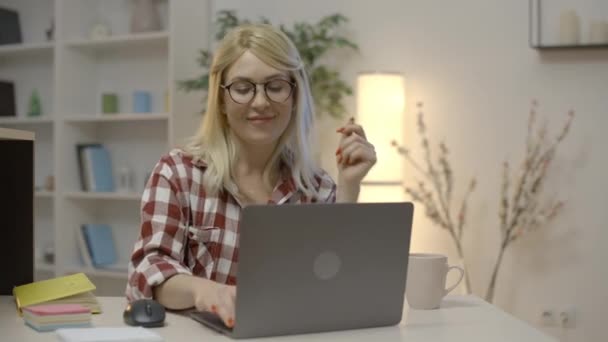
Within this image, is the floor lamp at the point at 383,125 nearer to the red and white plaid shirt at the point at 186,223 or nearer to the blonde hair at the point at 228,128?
the blonde hair at the point at 228,128

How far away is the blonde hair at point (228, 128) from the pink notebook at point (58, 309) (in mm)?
461

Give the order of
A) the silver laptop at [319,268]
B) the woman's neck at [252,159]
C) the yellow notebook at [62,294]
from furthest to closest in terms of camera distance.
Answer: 1. the woman's neck at [252,159]
2. the yellow notebook at [62,294]
3. the silver laptop at [319,268]

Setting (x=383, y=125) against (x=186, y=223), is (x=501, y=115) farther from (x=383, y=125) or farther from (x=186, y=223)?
(x=186, y=223)

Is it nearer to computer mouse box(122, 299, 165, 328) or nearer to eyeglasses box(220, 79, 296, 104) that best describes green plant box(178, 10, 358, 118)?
eyeglasses box(220, 79, 296, 104)

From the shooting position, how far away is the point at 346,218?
4.20 feet

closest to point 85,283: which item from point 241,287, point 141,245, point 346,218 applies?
point 141,245

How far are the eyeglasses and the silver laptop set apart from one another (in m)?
0.55

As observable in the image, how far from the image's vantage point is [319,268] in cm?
127

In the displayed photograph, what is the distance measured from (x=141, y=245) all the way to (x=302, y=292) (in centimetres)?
48

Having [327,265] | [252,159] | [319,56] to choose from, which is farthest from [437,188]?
[327,265]

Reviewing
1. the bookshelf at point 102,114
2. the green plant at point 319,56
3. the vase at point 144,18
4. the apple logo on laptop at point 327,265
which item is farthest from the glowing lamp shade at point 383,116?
the apple logo on laptop at point 327,265

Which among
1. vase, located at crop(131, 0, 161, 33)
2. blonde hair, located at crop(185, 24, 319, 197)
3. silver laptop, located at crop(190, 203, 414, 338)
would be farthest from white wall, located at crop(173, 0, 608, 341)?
silver laptop, located at crop(190, 203, 414, 338)

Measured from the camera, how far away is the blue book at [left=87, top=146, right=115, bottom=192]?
4297mm

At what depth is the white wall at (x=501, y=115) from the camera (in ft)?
11.3
